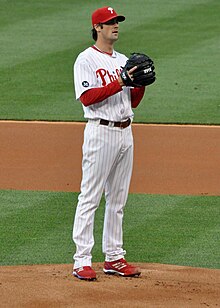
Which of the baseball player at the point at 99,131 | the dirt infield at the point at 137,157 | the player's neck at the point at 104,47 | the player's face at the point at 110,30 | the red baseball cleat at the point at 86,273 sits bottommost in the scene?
the red baseball cleat at the point at 86,273

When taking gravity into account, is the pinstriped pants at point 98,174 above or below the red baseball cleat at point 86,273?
above

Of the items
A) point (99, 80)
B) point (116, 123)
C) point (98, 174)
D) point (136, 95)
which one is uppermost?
point (99, 80)

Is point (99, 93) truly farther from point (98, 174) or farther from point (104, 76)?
point (98, 174)

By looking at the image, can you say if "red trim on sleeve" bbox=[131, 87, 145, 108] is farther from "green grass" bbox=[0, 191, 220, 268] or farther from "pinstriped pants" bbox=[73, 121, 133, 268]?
"green grass" bbox=[0, 191, 220, 268]

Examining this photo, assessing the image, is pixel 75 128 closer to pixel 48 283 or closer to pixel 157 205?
pixel 157 205

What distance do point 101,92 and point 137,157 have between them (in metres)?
4.26

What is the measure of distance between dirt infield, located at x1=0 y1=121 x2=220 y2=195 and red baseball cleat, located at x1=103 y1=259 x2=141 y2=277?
2.85 m

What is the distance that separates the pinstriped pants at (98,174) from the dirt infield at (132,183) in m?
0.30

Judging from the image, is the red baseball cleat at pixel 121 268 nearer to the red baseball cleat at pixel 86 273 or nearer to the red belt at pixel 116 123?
the red baseball cleat at pixel 86 273

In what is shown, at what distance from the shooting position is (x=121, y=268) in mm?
7895

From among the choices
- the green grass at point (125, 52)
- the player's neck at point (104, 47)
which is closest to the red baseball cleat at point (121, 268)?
the player's neck at point (104, 47)

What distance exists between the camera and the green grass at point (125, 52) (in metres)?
13.6

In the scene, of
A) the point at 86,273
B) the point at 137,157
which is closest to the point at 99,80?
the point at 86,273

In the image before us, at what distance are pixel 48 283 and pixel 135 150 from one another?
4606mm
